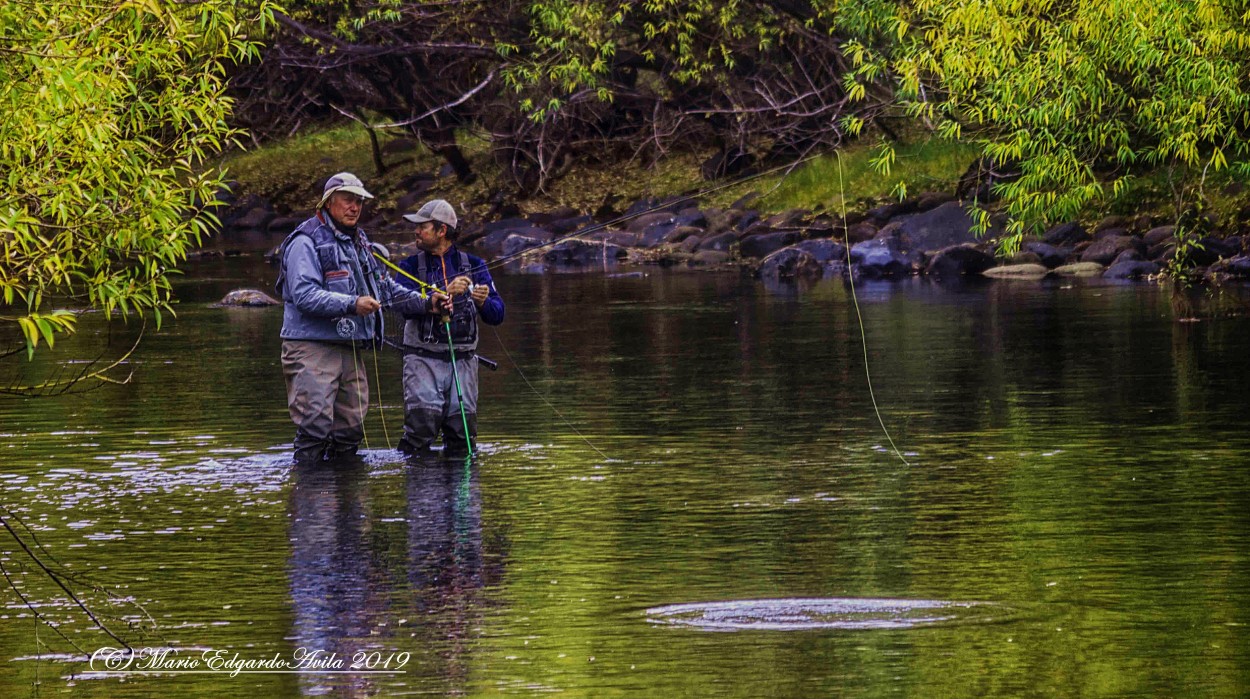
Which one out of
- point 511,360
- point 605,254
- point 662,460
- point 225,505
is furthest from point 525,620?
point 605,254

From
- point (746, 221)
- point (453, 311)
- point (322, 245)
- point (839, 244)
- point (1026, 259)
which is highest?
point (746, 221)

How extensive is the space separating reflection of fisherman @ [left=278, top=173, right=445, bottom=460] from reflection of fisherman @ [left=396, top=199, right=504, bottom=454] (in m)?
0.21

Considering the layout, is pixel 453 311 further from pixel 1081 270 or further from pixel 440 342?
pixel 1081 270

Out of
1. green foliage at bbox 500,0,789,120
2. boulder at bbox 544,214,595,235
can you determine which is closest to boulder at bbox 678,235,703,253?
boulder at bbox 544,214,595,235

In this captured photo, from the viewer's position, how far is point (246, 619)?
7.51 metres

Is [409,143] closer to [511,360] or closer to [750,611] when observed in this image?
[511,360]

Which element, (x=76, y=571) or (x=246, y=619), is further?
(x=76, y=571)

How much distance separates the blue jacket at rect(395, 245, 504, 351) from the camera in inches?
457

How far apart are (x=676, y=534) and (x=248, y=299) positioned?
17.6 metres

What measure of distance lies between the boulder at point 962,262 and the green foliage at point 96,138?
19967 mm

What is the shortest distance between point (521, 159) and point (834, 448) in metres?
30.3

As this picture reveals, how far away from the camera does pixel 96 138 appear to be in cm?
771

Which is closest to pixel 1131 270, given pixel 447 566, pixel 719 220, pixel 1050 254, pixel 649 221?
pixel 1050 254

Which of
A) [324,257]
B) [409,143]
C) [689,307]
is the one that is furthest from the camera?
[409,143]
